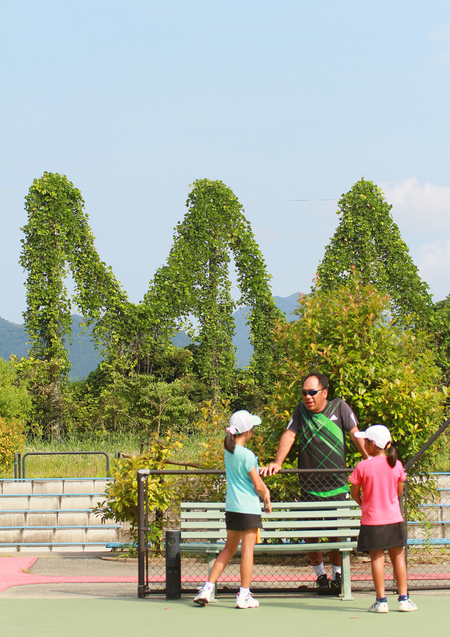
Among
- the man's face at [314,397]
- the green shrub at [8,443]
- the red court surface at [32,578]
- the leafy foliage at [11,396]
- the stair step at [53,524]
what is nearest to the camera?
the man's face at [314,397]

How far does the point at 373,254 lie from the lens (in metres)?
20.2

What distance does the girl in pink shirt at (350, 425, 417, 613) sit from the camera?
4.70m

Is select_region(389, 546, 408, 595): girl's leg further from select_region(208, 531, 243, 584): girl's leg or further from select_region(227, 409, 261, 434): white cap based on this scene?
select_region(227, 409, 261, 434): white cap

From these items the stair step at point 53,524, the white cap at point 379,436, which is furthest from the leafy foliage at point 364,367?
the stair step at point 53,524

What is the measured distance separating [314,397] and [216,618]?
171 cm

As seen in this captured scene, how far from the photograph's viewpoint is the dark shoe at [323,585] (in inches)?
214

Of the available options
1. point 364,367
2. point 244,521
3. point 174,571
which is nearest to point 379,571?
point 244,521

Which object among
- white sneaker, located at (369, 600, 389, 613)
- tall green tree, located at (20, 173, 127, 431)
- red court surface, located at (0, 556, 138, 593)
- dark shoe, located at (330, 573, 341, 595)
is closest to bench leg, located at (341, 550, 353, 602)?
dark shoe, located at (330, 573, 341, 595)

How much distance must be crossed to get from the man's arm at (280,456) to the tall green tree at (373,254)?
1479cm

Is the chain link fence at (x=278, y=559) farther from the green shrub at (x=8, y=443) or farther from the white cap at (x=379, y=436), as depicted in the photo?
the green shrub at (x=8, y=443)

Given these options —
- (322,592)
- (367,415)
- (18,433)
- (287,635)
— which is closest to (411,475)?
(367,415)

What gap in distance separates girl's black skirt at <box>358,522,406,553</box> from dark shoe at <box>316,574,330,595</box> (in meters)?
0.89

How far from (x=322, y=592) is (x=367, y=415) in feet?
7.59

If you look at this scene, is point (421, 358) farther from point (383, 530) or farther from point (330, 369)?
point (383, 530)
